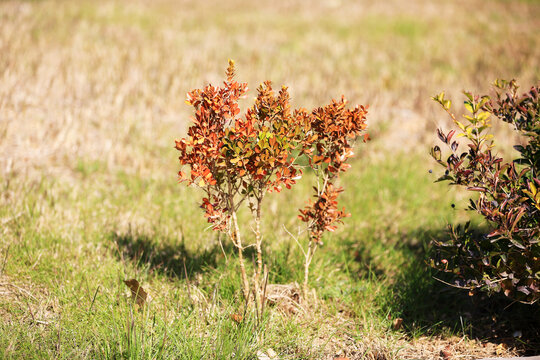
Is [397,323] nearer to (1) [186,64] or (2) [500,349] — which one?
(2) [500,349]

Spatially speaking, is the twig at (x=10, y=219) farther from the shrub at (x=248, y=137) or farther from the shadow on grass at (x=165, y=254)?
the shrub at (x=248, y=137)

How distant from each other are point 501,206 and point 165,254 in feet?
7.35

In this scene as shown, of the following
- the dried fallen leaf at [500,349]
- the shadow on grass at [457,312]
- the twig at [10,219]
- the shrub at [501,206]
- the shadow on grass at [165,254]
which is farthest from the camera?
the twig at [10,219]

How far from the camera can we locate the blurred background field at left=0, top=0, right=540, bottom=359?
2588 mm

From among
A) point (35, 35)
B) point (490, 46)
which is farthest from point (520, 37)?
point (35, 35)

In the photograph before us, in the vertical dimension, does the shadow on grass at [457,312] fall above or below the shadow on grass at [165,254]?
below

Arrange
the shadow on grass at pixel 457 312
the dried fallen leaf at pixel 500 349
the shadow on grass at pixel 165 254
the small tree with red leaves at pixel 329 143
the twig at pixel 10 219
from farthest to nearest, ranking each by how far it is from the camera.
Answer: the twig at pixel 10 219
the shadow on grass at pixel 165 254
the shadow on grass at pixel 457 312
the dried fallen leaf at pixel 500 349
the small tree with red leaves at pixel 329 143

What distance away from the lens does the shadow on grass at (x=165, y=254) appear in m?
3.21

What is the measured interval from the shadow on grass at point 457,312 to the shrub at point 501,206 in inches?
11.6

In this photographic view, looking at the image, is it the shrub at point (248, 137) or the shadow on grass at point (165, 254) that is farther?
the shadow on grass at point (165, 254)

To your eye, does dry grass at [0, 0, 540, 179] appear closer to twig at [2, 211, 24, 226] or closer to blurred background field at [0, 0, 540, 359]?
blurred background field at [0, 0, 540, 359]

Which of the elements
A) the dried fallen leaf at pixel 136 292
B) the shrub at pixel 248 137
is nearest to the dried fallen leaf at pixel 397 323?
the shrub at pixel 248 137

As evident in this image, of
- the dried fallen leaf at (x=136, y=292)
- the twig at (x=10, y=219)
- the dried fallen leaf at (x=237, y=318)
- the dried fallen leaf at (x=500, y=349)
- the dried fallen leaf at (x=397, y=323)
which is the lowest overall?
the dried fallen leaf at (x=500, y=349)

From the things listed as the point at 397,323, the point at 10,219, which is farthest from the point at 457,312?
the point at 10,219
